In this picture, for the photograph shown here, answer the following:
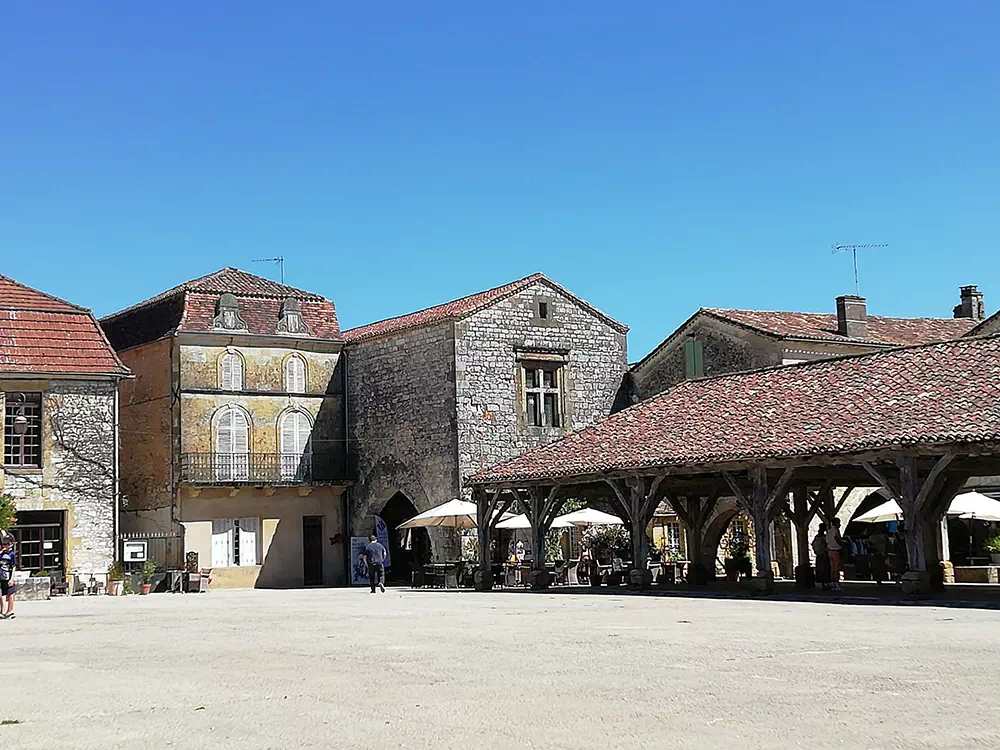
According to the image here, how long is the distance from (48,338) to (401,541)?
11.0m

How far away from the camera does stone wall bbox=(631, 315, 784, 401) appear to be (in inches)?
1293

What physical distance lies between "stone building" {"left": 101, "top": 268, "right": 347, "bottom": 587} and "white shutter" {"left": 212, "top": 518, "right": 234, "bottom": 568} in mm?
26

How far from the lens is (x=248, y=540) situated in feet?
113

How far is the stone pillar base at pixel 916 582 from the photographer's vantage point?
59.5ft

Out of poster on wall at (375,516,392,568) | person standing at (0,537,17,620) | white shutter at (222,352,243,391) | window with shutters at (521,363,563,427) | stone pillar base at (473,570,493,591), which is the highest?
white shutter at (222,352,243,391)

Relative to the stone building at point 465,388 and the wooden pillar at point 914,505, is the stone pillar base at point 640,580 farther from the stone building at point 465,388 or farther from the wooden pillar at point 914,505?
the stone building at point 465,388

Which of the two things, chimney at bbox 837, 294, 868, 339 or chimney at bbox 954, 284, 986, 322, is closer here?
→ chimney at bbox 837, 294, 868, 339

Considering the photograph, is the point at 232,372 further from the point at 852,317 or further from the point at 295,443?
the point at 852,317

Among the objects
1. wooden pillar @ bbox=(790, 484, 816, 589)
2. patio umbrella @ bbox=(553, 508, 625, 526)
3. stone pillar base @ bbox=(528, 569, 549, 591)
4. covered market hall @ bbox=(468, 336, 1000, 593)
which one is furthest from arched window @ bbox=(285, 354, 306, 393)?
wooden pillar @ bbox=(790, 484, 816, 589)

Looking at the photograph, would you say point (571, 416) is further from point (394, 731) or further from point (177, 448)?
point (394, 731)

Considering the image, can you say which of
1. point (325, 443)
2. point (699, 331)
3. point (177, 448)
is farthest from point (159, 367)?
point (699, 331)

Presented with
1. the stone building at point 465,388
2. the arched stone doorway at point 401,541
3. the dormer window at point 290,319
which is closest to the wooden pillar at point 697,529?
the stone building at point 465,388

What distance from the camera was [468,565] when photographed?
28828 mm

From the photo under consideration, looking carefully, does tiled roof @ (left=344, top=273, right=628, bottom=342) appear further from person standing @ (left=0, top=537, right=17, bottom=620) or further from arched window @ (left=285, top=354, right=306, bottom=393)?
person standing @ (left=0, top=537, right=17, bottom=620)
